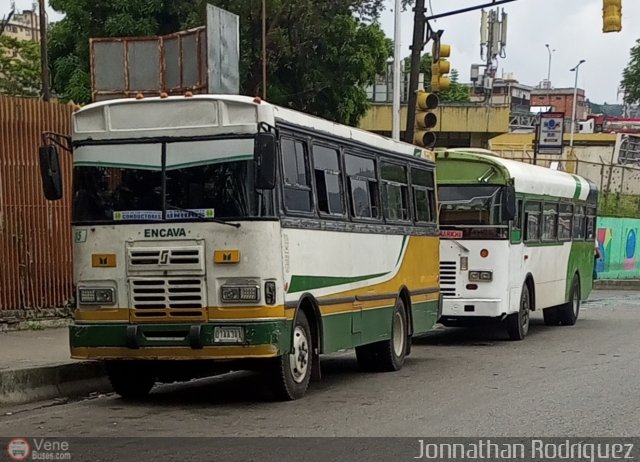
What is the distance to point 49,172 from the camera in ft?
33.8

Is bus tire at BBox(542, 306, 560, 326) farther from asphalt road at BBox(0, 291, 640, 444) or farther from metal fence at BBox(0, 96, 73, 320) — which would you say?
metal fence at BBox(0, 96, 73, 320)

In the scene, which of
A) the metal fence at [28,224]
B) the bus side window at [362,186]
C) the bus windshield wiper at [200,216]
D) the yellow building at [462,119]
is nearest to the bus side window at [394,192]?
the bus side window at [362,186]

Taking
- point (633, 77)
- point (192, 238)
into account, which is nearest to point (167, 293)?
point (192, 238)

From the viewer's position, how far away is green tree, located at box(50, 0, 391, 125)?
26203 millimetres

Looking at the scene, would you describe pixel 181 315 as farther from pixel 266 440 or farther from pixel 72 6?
pixel 72 6

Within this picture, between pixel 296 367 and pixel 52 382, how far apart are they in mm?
2839

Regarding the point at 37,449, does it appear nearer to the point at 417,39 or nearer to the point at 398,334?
the point at 398,334

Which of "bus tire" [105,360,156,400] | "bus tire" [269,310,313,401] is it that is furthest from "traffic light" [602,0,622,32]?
"bus tire" [105,360,156,400]


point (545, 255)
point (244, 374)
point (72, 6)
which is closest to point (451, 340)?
point (545, 255)

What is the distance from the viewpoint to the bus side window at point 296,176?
10461 millimetres

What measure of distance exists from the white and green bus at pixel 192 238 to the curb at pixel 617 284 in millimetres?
26964

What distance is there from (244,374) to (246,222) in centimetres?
415

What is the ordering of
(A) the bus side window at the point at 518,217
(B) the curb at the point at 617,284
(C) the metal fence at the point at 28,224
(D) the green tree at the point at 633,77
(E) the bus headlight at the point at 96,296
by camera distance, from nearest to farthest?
(E) the bus headlight at the point at 96,296, (C) the metal fence at the point at 28,224, (A) the bus side window at the point at 518,217, (B) the curb at the point at 617,284, (D) the green tree at the point at 633,77

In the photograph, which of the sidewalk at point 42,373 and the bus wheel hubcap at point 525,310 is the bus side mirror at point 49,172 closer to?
the sidewalk at point 42,373
